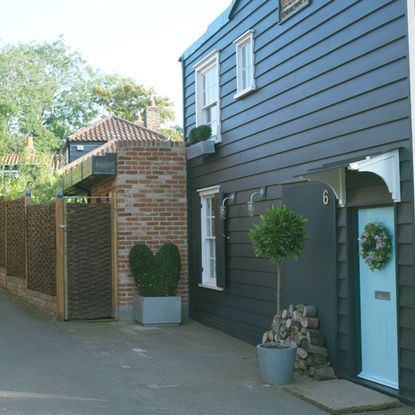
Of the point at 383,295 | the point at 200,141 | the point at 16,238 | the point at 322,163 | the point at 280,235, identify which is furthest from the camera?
the point at 16,238

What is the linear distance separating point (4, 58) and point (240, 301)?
42622 millimetres

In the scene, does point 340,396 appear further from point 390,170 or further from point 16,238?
point 16,238

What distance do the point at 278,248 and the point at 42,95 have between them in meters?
45.0

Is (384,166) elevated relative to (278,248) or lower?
elevated

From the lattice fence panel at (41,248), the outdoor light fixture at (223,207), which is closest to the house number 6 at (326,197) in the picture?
the outdoor light fixture at (223,207)

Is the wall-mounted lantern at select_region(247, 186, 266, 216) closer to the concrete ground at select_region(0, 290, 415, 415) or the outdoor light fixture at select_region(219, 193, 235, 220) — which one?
the outdoor light fixture at select_region(219, 193, 235, 220)

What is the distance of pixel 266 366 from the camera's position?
766cm

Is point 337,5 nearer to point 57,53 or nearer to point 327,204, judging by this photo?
point 327,204

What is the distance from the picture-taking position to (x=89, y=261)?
507 inches

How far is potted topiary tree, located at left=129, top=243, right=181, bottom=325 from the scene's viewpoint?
40.1 ft

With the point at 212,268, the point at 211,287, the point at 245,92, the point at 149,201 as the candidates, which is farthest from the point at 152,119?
the point at 245,92

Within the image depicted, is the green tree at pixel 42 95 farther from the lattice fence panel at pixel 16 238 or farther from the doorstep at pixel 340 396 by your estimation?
the doorstep at pixel 340 396

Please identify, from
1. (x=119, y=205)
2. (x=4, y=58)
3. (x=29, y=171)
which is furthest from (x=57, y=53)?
(x=119, y=205)

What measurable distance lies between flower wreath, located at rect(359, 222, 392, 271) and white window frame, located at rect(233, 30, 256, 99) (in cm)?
375
